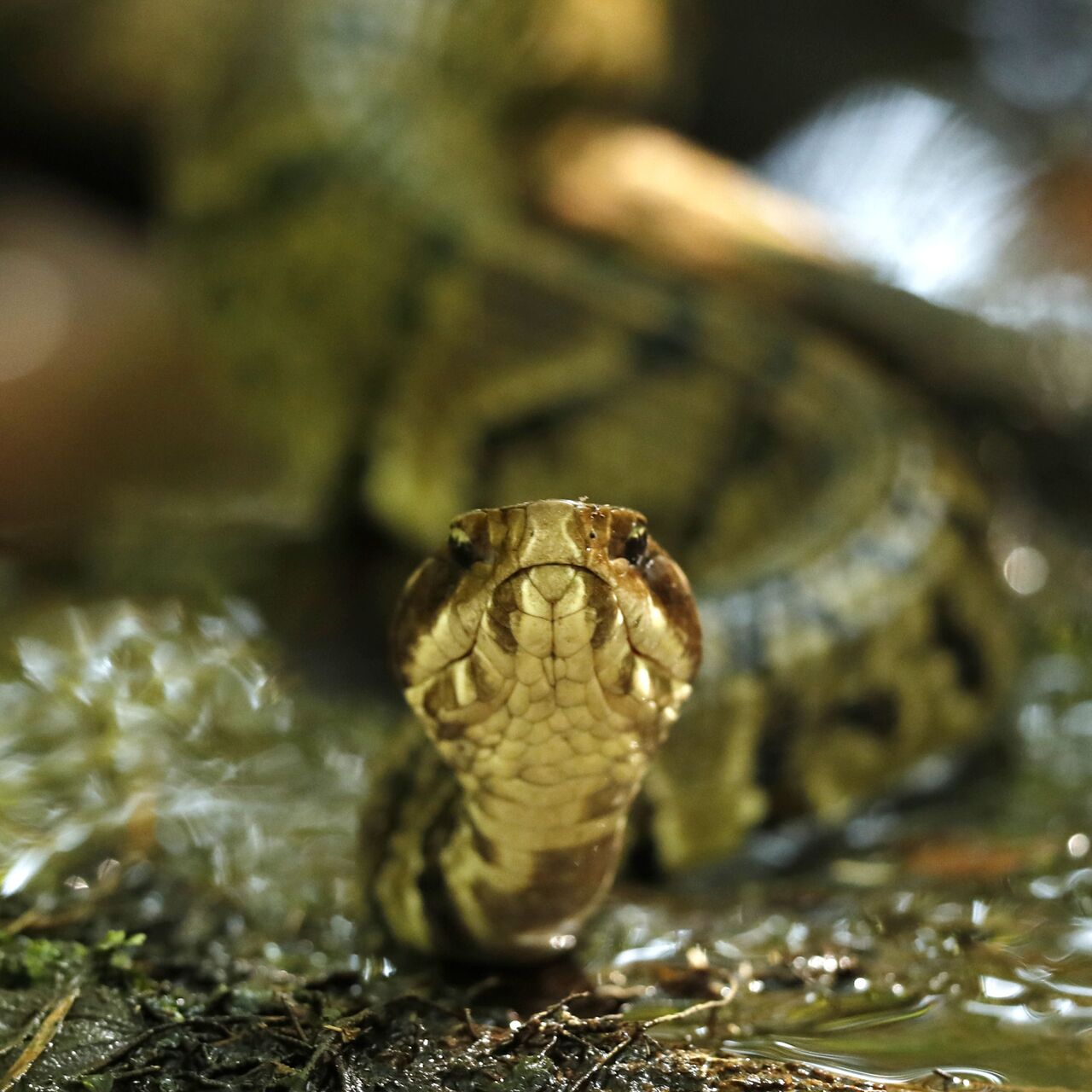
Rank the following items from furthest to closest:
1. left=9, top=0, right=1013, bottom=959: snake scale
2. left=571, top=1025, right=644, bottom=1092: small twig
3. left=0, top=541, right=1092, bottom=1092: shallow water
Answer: left=0, top=541, right=1092, bottom=1092: shallow water, left=9, top=0, right=1013, bottom=959: snake scale, left=571, top=1025, right=644, bottom=1092: small twig

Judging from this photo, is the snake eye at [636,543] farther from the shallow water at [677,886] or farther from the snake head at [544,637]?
the shallow water at [677,886]

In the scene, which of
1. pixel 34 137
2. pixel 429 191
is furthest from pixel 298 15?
pixel 34 137

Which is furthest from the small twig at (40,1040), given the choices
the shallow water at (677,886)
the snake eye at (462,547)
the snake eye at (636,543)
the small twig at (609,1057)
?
the snake eye at (636,543)

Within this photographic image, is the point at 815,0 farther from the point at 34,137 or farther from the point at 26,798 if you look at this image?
the point at 26,798

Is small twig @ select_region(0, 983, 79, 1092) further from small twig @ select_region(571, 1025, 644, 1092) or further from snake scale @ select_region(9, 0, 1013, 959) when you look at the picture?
small twig @ select_region(571, 1025, 644, 1092)

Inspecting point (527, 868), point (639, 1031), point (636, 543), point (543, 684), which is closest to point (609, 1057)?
point (639, 1031)

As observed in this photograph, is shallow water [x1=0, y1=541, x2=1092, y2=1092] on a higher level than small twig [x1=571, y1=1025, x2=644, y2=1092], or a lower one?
higher

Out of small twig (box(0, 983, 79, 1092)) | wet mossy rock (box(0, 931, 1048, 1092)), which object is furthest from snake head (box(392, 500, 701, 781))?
small twig (box(0, 983, 79, 1092))

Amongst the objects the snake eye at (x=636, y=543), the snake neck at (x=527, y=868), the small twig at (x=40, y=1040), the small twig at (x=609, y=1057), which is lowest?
the small twig at (x=609, y=1057)

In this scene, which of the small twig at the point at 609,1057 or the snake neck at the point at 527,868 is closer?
the small twig at the point at 609,1057
